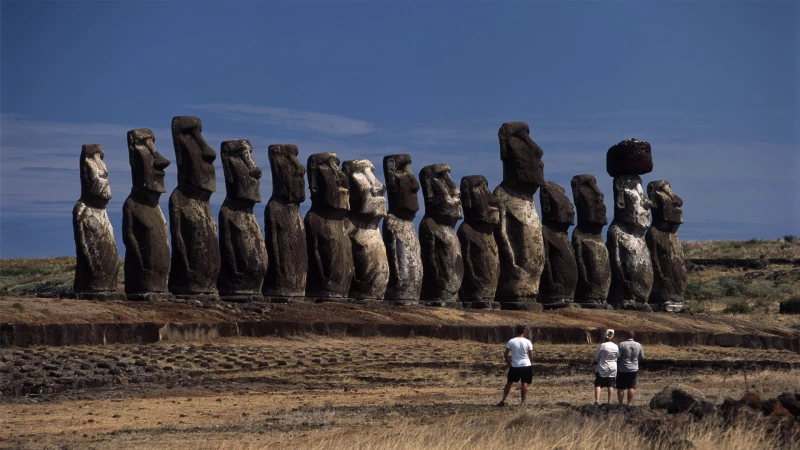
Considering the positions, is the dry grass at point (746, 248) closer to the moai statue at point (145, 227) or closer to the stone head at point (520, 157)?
the stone head at point (520, 157)

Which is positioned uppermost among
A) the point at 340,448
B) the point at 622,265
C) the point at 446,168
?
the point at 446,168

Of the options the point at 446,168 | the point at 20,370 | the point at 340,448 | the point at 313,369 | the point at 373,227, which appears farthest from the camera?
the point at 446,168

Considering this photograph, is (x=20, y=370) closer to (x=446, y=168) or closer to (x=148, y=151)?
(x=148, y=151)

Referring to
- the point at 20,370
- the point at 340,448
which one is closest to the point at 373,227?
the point at 20,370

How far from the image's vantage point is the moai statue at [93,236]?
19.2 metres

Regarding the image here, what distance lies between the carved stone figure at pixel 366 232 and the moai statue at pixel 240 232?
2.14m

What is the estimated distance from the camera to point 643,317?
26203 mm

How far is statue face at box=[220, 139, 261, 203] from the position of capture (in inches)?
832

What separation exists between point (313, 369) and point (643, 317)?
11.4 m

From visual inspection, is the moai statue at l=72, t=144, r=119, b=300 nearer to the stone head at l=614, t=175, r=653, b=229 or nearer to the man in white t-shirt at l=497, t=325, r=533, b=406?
the man in white t-shirt at l=497, t=325, r=533, b=406

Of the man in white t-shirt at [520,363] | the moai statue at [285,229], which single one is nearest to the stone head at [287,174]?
the moai statue at [285,229]

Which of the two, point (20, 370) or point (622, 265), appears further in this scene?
point (622, 265)

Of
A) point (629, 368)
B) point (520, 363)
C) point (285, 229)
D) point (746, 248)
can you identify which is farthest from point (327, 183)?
point (746, 248)

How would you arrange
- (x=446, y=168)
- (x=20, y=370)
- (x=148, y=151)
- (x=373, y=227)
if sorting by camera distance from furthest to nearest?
(x=446, y=168)
(x=373, y=227)
(x=148, y=151)
(x=20, y=370)
